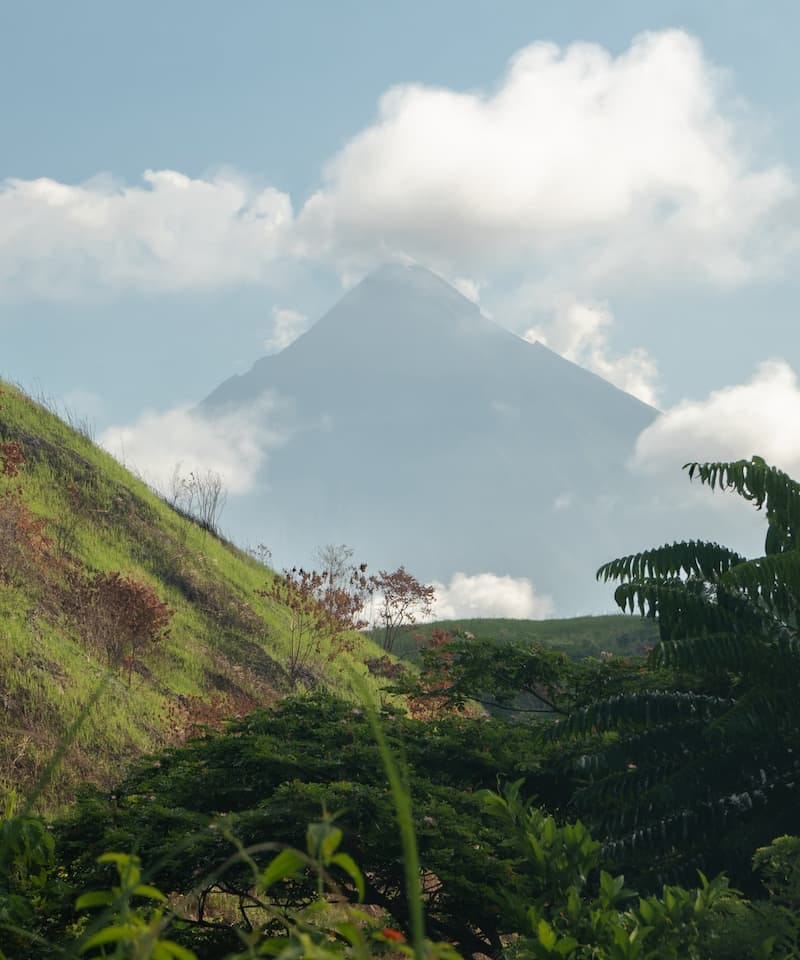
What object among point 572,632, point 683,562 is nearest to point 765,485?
point 683,562

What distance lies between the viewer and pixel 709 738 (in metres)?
6.70

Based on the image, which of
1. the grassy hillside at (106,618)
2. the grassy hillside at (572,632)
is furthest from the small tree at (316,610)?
the grassy hillside at (572,632)

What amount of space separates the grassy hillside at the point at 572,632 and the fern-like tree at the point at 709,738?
86.4ft

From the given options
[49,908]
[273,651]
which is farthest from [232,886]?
[273,651]

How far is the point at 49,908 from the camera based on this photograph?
609cm

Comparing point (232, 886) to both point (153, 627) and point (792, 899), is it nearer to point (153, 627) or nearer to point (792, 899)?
point (792, 899)

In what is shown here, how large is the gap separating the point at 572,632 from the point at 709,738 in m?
34.7

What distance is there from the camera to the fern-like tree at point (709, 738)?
258 inches

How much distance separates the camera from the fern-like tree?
655 centimetres

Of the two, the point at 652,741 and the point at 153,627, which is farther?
the point at 153,627

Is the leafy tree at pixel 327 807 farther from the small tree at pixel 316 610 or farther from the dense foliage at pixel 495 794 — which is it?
the small tree at pixel 316 610

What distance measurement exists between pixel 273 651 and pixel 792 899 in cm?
1695

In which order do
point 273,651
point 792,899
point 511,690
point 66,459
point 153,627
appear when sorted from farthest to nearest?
1. point 66,459
2. point 273,651
3. point 153,627
4. point 511,690
5. point 792,899

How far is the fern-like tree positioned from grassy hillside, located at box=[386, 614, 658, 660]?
2634 centimetres
